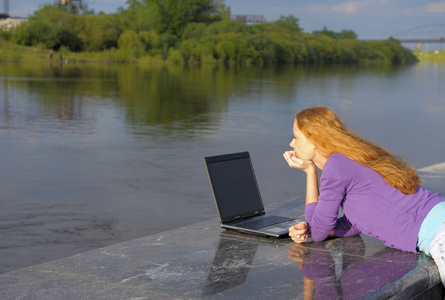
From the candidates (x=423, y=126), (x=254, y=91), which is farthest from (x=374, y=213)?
(x=254, y=91)

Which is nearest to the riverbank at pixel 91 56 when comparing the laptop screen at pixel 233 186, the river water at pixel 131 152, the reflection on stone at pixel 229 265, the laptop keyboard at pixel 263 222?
the river water at pixel 131 152

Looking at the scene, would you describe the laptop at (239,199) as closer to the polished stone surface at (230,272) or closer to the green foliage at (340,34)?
the polished stone surface at (230,272)

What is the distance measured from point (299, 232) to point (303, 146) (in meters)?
0.52

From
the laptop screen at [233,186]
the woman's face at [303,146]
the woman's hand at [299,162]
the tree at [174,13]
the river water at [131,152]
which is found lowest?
the river water at [131,152]

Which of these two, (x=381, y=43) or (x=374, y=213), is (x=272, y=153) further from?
(x=381, y=43)

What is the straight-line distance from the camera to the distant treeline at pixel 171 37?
255 feet

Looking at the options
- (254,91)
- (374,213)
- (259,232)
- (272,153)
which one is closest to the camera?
(374,213)

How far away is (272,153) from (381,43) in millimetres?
136500

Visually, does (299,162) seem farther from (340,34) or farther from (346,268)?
(340,34)

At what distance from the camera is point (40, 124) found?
1570 cm

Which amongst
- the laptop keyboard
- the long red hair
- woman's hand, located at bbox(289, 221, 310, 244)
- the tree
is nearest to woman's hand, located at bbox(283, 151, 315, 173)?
the long red hair

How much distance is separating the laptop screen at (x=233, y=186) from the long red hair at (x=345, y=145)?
31.2 inches

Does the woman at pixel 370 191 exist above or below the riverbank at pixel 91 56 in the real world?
above

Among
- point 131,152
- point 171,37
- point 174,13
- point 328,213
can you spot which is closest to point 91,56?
point 171,37
